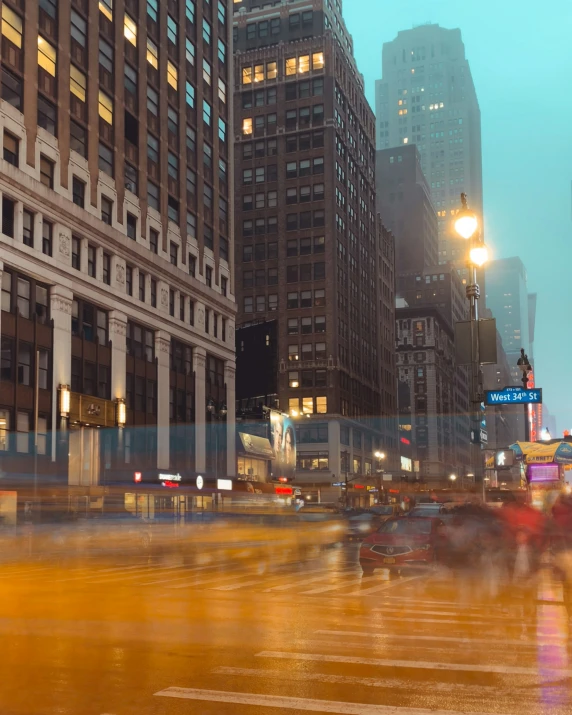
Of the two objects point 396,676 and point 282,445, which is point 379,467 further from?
point 396,676

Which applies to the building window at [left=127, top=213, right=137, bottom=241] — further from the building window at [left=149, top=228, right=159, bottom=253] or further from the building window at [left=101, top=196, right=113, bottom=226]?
the building window at [left=101, top=196, right=113, bottom=226]

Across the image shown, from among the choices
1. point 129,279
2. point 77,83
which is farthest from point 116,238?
point 77,83

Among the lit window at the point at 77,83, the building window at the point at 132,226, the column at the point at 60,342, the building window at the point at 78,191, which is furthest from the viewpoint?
the building window at the point at 132,226

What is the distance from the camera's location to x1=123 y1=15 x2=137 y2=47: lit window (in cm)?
5684

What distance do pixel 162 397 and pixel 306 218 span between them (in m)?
57.6

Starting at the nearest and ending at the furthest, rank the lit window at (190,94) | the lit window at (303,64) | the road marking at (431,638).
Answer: the road marking at (431,638)
the lit window at (190,94)
the lit window at (303,64)

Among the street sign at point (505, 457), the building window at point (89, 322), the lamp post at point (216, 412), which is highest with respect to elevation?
the building window at point (89, 322)

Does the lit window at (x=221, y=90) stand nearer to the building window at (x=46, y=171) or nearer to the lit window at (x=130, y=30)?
the lit window at (x=130, y=30)

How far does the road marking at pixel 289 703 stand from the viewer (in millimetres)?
7809

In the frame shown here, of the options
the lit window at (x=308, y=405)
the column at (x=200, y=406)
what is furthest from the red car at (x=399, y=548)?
the lit window at (x=308, y=405)

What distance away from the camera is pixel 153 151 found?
60188 mm

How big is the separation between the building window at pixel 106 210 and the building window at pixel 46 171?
5577 mm

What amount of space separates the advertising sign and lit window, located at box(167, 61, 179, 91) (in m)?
32.7

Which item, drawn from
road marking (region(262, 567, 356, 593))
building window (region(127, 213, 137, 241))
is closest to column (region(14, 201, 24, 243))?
building window (region(127, 213, 137, 241))
